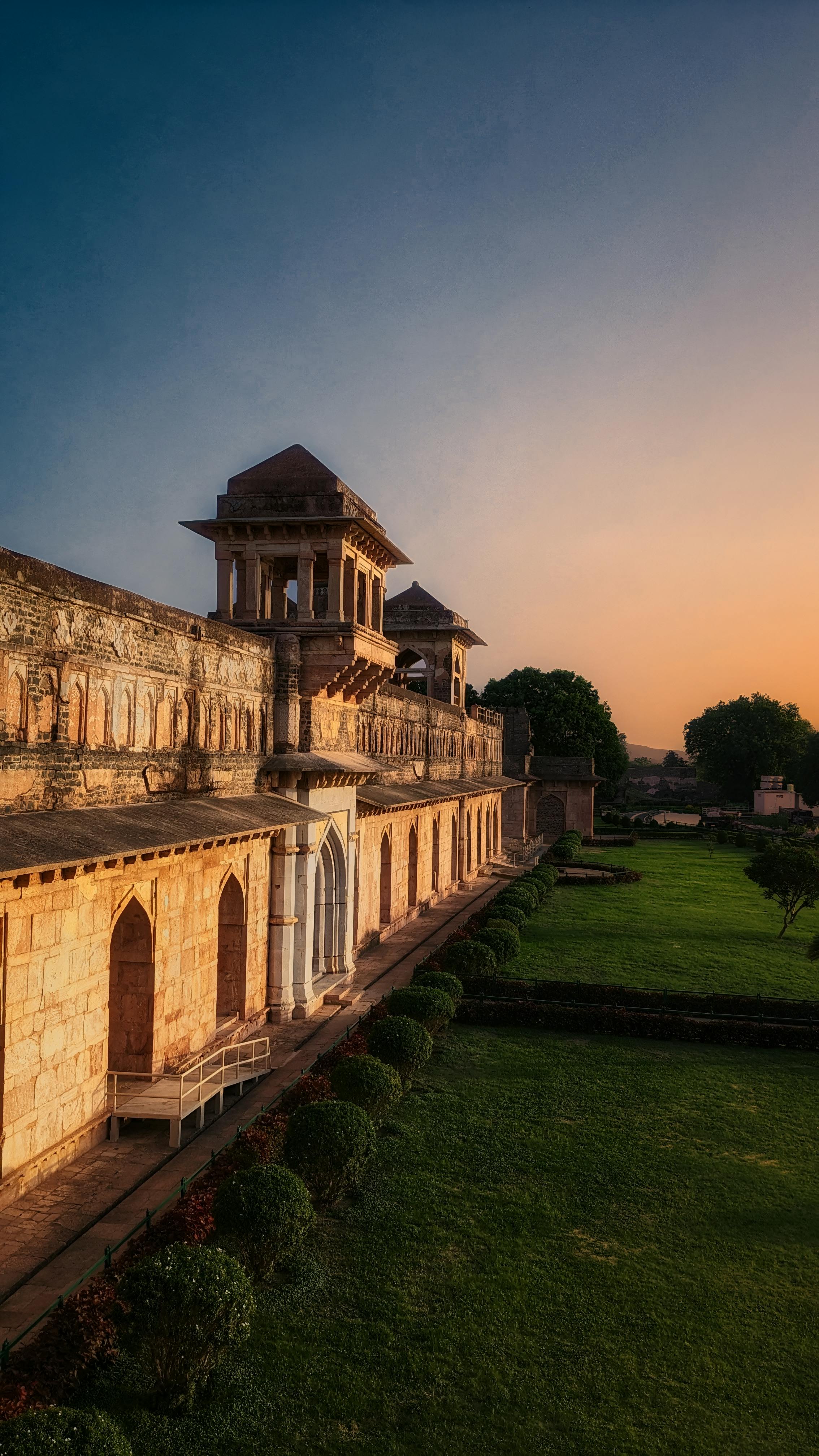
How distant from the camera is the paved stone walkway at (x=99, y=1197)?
801cm

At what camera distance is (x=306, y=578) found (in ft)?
58.9

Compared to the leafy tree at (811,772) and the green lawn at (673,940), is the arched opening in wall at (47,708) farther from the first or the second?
the leafy tree at (811,772)

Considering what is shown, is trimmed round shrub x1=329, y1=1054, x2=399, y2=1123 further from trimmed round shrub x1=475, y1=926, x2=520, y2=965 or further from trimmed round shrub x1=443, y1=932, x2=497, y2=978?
trimmed round shrub x1=475, y1=926, x2=520, y2=965

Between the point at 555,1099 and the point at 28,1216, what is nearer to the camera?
the point at 28,1216

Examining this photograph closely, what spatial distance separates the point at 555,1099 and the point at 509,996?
508cm

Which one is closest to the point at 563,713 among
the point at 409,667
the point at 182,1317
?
the point at 409,667

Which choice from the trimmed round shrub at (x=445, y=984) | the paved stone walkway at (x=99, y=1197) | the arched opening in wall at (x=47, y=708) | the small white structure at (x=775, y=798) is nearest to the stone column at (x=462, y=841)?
the trimmed round shrub at (x=445, y=984)

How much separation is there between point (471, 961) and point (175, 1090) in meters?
8.96

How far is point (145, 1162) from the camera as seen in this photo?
34.6 ft

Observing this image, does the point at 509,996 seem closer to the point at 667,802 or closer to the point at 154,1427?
the point at 154,1427

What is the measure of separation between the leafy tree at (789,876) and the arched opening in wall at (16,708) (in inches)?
947

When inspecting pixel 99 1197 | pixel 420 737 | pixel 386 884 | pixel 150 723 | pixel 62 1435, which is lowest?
pixel 99 1197

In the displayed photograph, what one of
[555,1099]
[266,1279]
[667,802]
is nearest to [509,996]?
[555,1099]

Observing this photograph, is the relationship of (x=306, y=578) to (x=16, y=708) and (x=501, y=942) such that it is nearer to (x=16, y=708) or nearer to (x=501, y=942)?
(x=16, y=708)
